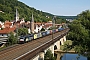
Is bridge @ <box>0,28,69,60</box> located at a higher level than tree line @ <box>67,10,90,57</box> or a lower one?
lower

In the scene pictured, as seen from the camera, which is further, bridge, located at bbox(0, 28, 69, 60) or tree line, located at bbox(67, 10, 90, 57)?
bridge, located at bbox(0, 28, 69, 60)

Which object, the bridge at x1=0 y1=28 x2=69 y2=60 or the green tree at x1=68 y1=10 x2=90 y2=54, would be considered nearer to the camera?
the green tree at x1=68 y1=10 x2=90 y2=54

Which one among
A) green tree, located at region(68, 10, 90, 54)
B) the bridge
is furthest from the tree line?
the bridge

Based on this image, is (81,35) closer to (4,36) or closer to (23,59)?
(23,59)

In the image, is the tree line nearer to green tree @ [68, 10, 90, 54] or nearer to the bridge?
green tree @ [68, 10, 90, 54]

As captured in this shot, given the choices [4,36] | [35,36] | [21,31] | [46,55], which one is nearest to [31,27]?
[21,31]

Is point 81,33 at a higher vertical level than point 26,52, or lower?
higher

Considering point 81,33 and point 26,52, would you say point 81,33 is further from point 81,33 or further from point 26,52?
point 26,52

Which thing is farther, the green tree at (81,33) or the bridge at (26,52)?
the bridge at (26,52)

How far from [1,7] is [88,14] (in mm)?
159319

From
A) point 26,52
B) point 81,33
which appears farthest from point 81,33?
point 26,52

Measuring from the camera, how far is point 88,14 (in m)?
33.5

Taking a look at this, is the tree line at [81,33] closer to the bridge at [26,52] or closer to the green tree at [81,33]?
the green tree at [81,33]

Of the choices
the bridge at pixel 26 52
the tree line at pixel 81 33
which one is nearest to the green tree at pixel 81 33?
the tree line at pixel 81 33
